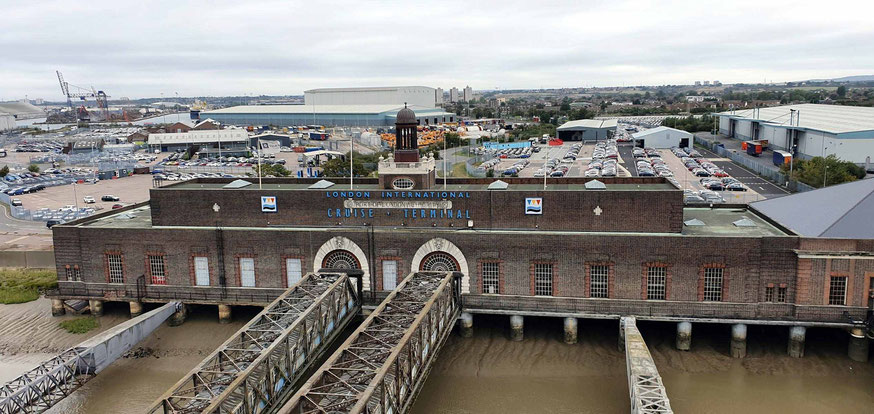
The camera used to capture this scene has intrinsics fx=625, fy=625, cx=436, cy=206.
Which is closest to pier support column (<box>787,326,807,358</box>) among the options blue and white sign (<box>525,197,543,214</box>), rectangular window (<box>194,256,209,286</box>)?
blue and white sign (<box>525,197,543,214</box>)

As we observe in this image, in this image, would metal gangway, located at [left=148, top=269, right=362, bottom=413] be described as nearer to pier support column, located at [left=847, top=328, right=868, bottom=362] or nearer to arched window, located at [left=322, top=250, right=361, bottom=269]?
arched window, located at [left=322, top=250, right=361, bottom=269]

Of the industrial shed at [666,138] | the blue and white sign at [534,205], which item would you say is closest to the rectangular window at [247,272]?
the blue and white sign at [534,205]

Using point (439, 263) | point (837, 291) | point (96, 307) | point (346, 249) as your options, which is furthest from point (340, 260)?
point (837, 291)

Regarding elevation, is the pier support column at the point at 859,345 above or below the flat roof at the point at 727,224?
below

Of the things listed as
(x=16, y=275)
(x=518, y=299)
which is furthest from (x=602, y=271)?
(x=16, y=275)

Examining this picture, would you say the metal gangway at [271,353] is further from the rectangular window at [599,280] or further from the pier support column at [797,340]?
the pier support column at [797,340]

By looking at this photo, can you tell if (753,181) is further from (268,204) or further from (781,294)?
(268,204)
